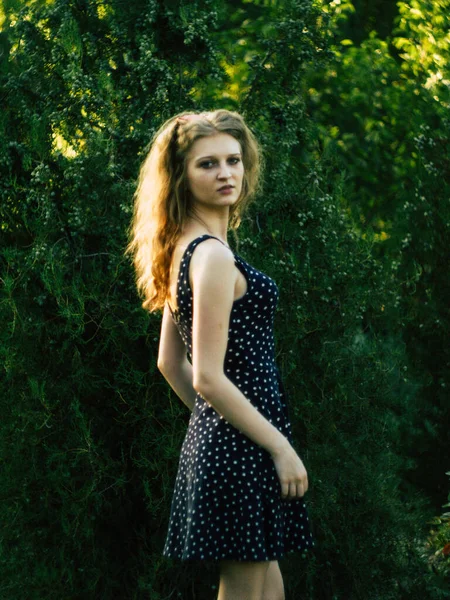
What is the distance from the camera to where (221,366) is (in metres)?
2.41

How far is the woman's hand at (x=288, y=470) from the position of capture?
242 centimetres

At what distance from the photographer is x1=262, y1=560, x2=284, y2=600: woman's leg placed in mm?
2670

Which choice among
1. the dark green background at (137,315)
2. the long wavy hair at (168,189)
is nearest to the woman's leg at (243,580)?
the long wavy hair at (168,189)

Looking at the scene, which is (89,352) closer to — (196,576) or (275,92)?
(196,576)

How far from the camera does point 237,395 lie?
2404mm

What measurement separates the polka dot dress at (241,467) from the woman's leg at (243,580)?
4cm

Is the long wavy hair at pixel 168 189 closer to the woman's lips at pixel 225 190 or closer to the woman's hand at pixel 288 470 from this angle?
the woman's lips at pixel 225 190

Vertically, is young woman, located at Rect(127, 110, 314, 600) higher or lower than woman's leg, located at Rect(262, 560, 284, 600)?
higher

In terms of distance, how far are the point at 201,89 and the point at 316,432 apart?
1.57 meters

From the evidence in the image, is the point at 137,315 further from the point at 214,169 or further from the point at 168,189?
the point at 214,169

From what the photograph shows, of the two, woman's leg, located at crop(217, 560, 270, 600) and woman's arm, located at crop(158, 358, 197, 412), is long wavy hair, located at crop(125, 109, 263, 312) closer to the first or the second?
woman's arm, located at crop(158, 358, 197, 412)

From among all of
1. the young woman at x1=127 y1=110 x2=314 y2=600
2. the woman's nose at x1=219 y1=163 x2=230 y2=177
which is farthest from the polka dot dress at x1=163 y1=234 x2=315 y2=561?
the woman's nose at x1=219 y1=163 x2=230 y2=177

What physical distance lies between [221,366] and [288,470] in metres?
0.34

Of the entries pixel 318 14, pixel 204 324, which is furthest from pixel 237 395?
pixel 318 14
